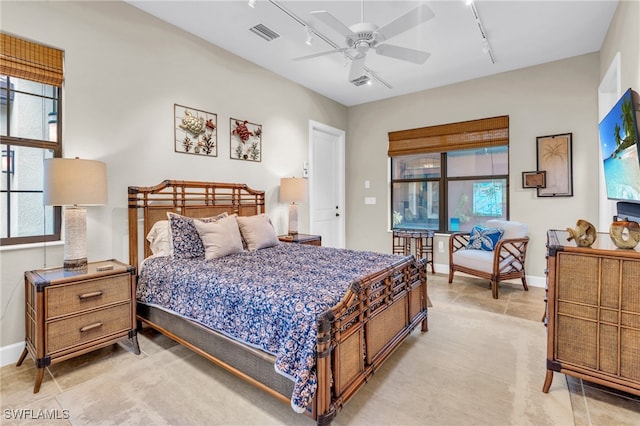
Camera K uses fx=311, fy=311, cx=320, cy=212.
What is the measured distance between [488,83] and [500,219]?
1.97m

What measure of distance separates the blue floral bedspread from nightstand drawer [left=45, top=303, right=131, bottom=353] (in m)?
0.25

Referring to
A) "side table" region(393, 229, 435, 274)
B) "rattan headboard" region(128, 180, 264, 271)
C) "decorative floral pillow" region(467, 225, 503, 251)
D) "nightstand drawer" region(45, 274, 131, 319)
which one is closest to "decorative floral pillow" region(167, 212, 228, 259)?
"rattan headboard" region(128, 180, 264, 271)

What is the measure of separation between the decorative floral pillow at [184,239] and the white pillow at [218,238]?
55 mm

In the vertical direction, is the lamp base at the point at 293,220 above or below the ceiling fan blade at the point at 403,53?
below

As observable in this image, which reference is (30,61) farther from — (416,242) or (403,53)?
(416,242)

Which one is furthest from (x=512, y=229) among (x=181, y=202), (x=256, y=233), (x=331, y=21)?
(x=181, y=202)

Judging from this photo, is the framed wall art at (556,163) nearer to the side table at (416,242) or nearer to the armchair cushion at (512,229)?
the armchair cushion at (512,229)

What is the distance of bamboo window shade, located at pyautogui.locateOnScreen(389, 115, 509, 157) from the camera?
Result: 441 centimetres

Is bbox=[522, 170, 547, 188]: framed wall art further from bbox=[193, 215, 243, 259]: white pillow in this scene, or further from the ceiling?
bbox=[193, 215, 243, 259]: white pillow

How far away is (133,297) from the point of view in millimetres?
2430

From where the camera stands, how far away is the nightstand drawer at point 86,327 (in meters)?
2.06

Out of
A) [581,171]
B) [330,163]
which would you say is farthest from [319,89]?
[581,171]

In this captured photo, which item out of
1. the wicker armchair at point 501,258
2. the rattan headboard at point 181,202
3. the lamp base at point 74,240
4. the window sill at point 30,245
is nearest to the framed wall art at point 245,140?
the rattan headboard at point 181,202

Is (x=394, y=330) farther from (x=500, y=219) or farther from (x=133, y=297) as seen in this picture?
(x=500, y=219)
